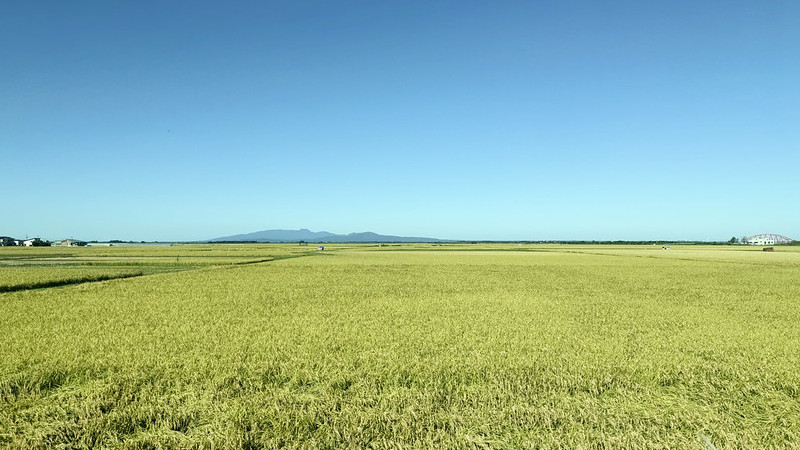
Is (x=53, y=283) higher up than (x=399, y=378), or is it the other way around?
(x=399, y=378)

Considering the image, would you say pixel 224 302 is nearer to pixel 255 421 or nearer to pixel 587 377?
pixel 255 421

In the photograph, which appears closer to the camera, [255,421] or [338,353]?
[255,421]

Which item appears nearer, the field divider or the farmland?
the farmland

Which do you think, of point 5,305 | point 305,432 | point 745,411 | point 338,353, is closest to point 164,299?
point 5,305

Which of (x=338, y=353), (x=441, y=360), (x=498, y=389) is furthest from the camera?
(x=338, y=353)

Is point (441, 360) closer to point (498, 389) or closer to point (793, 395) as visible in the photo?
point (498, 389)

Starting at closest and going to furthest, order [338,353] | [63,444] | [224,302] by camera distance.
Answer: [63,444] < [338,353] < [224,302]

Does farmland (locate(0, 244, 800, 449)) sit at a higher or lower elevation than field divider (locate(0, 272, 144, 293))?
higher

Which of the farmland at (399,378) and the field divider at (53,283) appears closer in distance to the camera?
the farmland at (399,378)

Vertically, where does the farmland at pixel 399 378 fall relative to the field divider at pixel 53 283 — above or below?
above

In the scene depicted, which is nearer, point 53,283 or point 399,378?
point 399,378

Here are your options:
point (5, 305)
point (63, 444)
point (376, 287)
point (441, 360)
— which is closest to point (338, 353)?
point (441, 360)

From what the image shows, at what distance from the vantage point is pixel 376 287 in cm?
1873

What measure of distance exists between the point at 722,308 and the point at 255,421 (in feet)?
45.9
